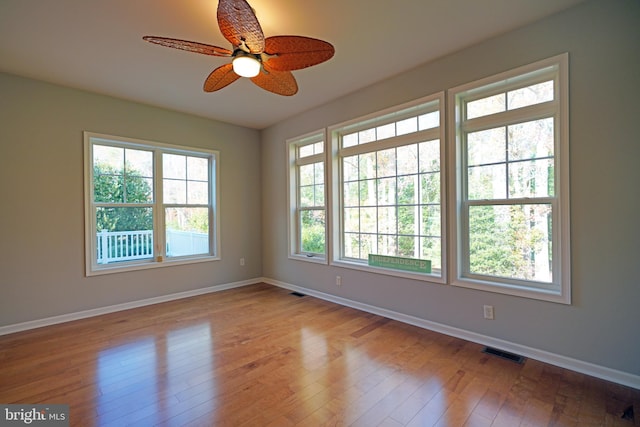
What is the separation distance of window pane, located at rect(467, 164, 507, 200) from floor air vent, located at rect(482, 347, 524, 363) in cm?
132

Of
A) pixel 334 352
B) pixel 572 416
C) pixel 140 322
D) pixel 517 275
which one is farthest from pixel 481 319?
pixel 140 322

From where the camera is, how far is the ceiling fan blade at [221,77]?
2.27 metres

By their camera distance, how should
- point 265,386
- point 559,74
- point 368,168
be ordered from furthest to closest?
1. point 368,168
2. point 559,74
3. point 265,386

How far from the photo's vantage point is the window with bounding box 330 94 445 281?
305cm

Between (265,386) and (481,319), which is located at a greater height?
(481,319)

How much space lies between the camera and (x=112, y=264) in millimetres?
3799

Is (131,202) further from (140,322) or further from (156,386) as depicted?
(156,386)

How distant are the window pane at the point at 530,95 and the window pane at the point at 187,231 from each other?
4.21 m

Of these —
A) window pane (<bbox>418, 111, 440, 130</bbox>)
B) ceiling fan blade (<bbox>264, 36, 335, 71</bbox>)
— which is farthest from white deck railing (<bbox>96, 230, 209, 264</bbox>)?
window pane (<bbox>418, 111, 440, 130</bbox>)

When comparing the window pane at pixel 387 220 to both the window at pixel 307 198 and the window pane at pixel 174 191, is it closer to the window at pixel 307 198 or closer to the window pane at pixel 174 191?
the window at pixel 307 198

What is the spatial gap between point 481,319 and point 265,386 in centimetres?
196

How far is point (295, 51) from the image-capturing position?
6.38ft

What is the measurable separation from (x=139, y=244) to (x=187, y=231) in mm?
667

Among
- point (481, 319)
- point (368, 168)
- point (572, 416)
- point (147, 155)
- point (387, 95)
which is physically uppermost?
point (387, 95)
